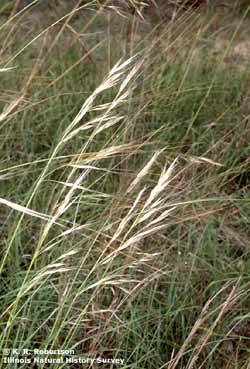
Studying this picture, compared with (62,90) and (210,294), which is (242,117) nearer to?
(62,90)

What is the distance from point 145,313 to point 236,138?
3.21 feet

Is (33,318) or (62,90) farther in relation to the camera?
(62,90)

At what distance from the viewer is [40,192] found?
2430 millimetres

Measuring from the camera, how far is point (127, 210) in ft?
7.22

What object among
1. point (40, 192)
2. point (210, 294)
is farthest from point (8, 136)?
point (210, 294)

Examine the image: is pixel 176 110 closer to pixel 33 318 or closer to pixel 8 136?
pixel 8 136

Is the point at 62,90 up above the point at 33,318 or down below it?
above

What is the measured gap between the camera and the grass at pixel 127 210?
64.5 inches

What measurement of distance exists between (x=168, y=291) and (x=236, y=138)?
0.87 meters

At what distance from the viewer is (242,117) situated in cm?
290

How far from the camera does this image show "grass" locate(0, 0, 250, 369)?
5.37 feet

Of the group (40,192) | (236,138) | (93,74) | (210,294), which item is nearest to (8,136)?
(40,192)

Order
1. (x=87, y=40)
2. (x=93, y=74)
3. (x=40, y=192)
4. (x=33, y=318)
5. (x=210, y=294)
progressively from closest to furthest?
1. (x=33, y=318)
2. (x=210, y=294)
3. (x=40, y=192)
4. (x=93, y=74)
5. (x=87, y=40)

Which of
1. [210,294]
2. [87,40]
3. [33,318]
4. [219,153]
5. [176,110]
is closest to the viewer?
[33,318]
